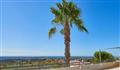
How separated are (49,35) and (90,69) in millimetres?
Answer: 4977

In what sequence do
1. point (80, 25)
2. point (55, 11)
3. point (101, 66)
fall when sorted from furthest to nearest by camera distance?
point (101, 66) → point (55, 11) → point (80, 25)

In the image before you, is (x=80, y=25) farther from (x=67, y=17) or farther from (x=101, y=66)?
(x=101, y=66)

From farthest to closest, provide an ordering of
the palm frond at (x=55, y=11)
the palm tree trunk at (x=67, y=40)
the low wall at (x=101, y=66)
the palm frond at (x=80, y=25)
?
the palm frond at (x=55, y=11) < the palm frond at (x=80, y=25) < the low wall at (x=101, y=66) < the palm tree trunk at (x=67, y=40)

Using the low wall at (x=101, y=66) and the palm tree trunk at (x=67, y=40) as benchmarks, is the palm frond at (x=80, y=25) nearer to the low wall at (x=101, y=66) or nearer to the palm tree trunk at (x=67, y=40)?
the palm tree trunk at (x=67, y=40)

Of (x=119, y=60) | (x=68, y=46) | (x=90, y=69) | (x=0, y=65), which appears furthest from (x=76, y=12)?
(x=119, y=60)

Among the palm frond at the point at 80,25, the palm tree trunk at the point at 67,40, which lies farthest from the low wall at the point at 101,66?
the palm frond at the point at 80,25

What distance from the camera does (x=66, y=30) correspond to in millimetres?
27031

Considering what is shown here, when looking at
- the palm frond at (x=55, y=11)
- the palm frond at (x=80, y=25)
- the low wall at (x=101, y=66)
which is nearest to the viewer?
the low wall at (x=101, y=66)

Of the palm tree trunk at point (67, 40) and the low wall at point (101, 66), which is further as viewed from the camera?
→ the low wall at point (101, 66)

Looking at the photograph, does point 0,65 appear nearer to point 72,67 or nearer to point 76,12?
point 72,67

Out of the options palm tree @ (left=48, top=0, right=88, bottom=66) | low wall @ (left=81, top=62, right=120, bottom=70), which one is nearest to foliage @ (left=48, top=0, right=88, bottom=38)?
palm tree @ (left=48, top=0, right=88, bottom=66)

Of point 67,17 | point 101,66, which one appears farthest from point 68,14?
point 101,66

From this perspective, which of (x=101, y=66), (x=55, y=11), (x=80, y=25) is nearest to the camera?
(x=80, y=25)

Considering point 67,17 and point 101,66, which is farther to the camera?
point 101,66
